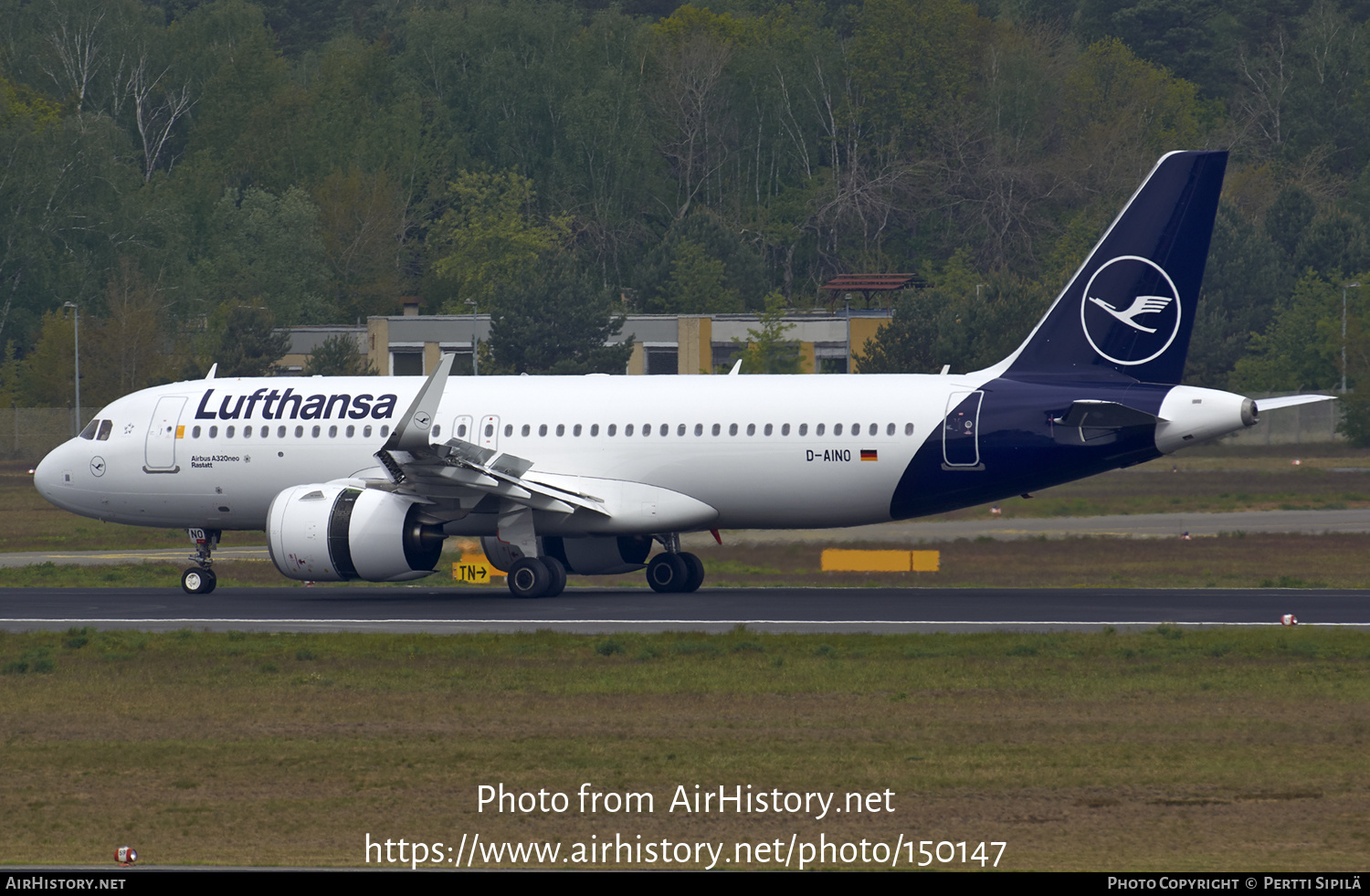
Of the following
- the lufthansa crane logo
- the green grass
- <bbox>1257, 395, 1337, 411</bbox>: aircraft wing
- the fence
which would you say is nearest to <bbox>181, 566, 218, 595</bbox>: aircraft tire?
the green grass

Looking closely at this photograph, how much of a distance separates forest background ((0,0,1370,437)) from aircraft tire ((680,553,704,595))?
77832 millimetres

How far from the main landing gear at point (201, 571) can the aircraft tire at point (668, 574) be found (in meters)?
8.20

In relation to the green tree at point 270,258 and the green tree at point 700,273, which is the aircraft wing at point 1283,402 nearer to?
the green tree at point 700,273

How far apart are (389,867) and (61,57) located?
128 meters

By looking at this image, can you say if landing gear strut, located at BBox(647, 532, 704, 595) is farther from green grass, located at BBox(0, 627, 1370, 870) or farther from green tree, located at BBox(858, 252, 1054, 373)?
green tree, located at BBox(858, 252, 1054, 373)

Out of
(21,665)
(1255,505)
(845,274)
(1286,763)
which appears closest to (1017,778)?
(1286,763)

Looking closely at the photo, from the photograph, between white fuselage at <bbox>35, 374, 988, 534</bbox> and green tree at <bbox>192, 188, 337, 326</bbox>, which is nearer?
white fuselage at <bbox>35, 374, 988, 534</bbox>

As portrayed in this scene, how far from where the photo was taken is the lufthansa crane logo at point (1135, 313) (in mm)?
30469

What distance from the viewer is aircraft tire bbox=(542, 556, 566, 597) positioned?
31875mm

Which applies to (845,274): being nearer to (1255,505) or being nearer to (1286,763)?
(1255,505)

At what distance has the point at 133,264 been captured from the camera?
109500 mm

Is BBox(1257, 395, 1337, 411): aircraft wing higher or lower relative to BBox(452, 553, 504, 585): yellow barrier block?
A: higher

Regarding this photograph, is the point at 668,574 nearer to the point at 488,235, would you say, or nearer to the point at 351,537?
the point at 351,537

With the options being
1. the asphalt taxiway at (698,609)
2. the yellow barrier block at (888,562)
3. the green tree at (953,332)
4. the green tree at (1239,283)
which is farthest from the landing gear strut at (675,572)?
the green tree at (1239,283)
